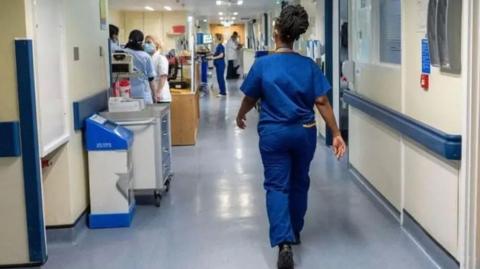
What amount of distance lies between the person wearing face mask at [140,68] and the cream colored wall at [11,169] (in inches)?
137

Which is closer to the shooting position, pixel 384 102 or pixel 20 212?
pixel 20 212

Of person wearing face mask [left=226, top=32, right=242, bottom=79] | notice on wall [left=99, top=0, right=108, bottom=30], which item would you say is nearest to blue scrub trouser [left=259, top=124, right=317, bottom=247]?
notice on wall [left=99, top=0, right=108, bottom=30]

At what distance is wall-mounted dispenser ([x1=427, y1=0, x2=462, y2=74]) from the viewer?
336 cm

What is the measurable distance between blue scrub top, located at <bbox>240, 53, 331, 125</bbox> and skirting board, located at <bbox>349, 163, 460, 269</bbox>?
108cm

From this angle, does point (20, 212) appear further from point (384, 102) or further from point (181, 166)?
point (181, 166)

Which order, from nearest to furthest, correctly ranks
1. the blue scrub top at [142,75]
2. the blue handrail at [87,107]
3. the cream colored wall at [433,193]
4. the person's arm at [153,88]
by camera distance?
the cream colored wall at [433,193], the blue handrail at [87,107], the blue scrub top at [142,75], the person's arm at [153,88]

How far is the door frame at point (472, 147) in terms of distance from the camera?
322 cm

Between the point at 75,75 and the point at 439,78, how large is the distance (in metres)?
2.50

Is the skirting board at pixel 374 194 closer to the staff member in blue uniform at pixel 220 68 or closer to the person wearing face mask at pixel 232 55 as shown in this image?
the staff member in blue uniform at pixel 220 68

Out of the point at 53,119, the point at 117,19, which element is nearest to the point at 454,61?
the point at 53,119

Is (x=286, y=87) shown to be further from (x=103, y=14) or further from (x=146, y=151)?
(x=103, y=14)

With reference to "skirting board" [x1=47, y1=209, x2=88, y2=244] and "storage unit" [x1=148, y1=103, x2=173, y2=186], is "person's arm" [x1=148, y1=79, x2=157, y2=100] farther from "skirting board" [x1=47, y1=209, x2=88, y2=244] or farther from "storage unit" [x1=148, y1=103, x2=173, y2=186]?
"skirting board" [x1=47, y1=209, x2=88, y2=244]

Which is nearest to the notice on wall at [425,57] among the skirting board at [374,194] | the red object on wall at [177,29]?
the skirting board at [374,194]

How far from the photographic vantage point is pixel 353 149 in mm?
6414
